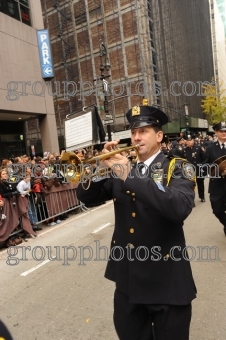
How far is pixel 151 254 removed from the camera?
1819 mm

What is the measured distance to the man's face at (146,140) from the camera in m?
1.88

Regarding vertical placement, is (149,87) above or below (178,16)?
below

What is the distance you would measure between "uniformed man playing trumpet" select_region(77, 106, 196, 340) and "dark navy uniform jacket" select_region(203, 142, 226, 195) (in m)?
3.37

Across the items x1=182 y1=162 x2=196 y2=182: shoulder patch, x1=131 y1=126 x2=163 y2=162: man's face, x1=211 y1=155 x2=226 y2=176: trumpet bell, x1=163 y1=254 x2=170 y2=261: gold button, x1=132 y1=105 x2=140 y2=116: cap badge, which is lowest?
x1=163 y1=254 x2=170 y2=261: gold button

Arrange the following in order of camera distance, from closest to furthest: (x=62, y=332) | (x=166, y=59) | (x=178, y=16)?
(x=62, y=332)
(x=166, y=59)
(x=178, y=16)

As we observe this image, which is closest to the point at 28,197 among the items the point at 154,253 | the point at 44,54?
the point at 154,253

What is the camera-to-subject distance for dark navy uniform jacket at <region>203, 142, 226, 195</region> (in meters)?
4.99

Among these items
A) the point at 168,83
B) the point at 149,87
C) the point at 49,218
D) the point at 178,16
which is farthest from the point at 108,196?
the point at 178,16

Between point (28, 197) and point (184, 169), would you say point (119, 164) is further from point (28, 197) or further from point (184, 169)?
point (28, 197)

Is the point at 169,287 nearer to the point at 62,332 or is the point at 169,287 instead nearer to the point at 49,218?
the point at 62,332

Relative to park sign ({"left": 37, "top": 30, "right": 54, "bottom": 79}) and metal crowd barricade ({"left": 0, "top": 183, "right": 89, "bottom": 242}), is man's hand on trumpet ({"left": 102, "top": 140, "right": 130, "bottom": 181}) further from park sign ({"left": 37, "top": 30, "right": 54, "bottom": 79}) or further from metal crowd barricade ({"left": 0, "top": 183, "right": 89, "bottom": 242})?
park sign ({"left": 37, "top": 30, "right": 54, "bottom": 79})

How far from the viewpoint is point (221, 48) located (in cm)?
6988

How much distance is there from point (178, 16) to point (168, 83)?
40.2 feet

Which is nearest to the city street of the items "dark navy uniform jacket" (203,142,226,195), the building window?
"dark navy uniform jacket" (203,142,226,195)
